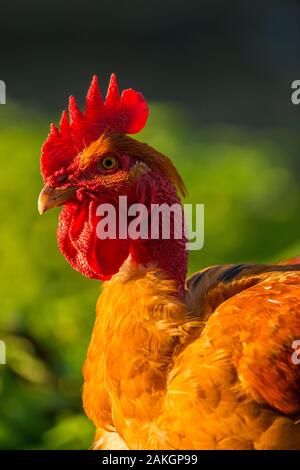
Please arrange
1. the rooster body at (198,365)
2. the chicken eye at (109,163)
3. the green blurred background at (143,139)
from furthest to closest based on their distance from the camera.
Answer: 1. the green blurred background at (143,139)
2. the chicken eye at (109,163)
3. the rooster body at (198,365)

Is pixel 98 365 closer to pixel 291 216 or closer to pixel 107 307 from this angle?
pixel 107 307

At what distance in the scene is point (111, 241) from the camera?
1466mm

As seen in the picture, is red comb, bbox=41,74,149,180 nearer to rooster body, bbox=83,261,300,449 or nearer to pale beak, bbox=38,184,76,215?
pale beak, bbox=38,184,76,215

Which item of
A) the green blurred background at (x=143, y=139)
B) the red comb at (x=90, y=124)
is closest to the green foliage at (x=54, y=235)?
the green blurred background at (x=143, y=139)

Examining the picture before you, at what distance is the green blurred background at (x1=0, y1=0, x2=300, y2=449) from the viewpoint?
2203 millimetres

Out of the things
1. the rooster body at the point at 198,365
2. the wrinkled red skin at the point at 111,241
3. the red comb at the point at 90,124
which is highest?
the red comb at the point at 90,124

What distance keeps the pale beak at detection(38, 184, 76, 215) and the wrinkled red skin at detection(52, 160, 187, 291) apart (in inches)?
0.8

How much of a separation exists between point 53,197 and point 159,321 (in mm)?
373

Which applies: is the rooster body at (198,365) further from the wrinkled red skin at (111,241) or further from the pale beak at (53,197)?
the pale beak at (53,197)

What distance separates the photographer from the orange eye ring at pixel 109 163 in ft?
4.66

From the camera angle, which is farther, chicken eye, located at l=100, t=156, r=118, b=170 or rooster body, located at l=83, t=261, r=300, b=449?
chicken eye, located at l=100, t=156, r=118, b=170

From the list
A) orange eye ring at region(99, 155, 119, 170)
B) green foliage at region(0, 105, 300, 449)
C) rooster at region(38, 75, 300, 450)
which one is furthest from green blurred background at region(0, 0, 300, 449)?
orange eye ring at region(99, 155, 119, 170)

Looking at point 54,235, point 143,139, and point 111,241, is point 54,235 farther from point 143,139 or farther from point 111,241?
point 111,241
